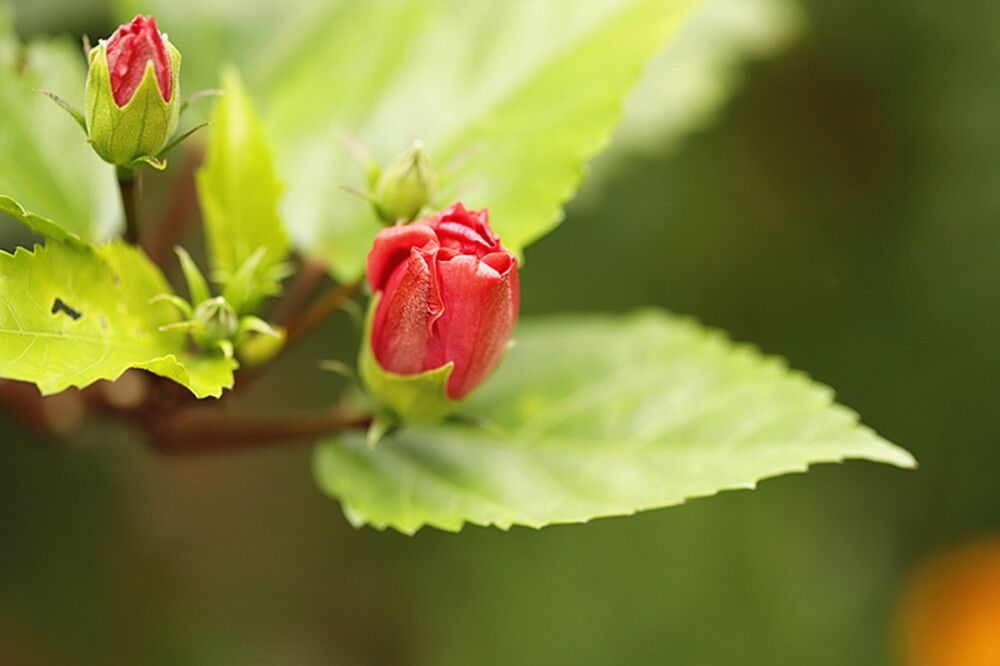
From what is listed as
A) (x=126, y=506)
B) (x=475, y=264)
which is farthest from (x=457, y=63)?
(x=126, y=506)

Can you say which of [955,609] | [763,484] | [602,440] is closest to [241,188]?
[602,440]

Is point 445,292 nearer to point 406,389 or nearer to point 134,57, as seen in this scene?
point 406,389

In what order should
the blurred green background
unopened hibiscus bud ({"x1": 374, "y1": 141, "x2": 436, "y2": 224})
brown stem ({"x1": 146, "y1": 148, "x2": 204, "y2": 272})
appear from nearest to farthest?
unopened hibiscus bud ({"x1": 374, "y1": 141, "x2": 436, "y2": 224})
brown stem ({"x1": 146, "y1": 148, "x2": 204, "y2": 272})
the blurred green background

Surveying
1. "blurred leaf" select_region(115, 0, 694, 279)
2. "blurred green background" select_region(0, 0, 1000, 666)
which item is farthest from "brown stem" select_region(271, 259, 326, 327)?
"blurred green background" select_region(0, 0, 1000, 666)

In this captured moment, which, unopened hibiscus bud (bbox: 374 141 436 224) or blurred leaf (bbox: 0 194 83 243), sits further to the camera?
unopened hibiscus bud (bbox: 374 141 436 224)

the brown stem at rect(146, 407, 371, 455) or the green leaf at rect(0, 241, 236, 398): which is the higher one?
the green leaf at rect(0, 241, 236, 398)

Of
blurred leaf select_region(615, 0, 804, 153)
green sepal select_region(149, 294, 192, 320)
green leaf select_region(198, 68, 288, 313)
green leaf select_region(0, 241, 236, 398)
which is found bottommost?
green leaf select_region(0, 241, 236, 398)

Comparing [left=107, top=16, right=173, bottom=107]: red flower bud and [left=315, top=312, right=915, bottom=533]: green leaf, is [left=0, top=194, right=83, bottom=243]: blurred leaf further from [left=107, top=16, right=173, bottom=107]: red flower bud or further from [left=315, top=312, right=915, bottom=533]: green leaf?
[left=315, top=312, right=915, bottom=533]: green leaf

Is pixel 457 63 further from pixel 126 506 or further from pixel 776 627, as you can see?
pixel 776 627
